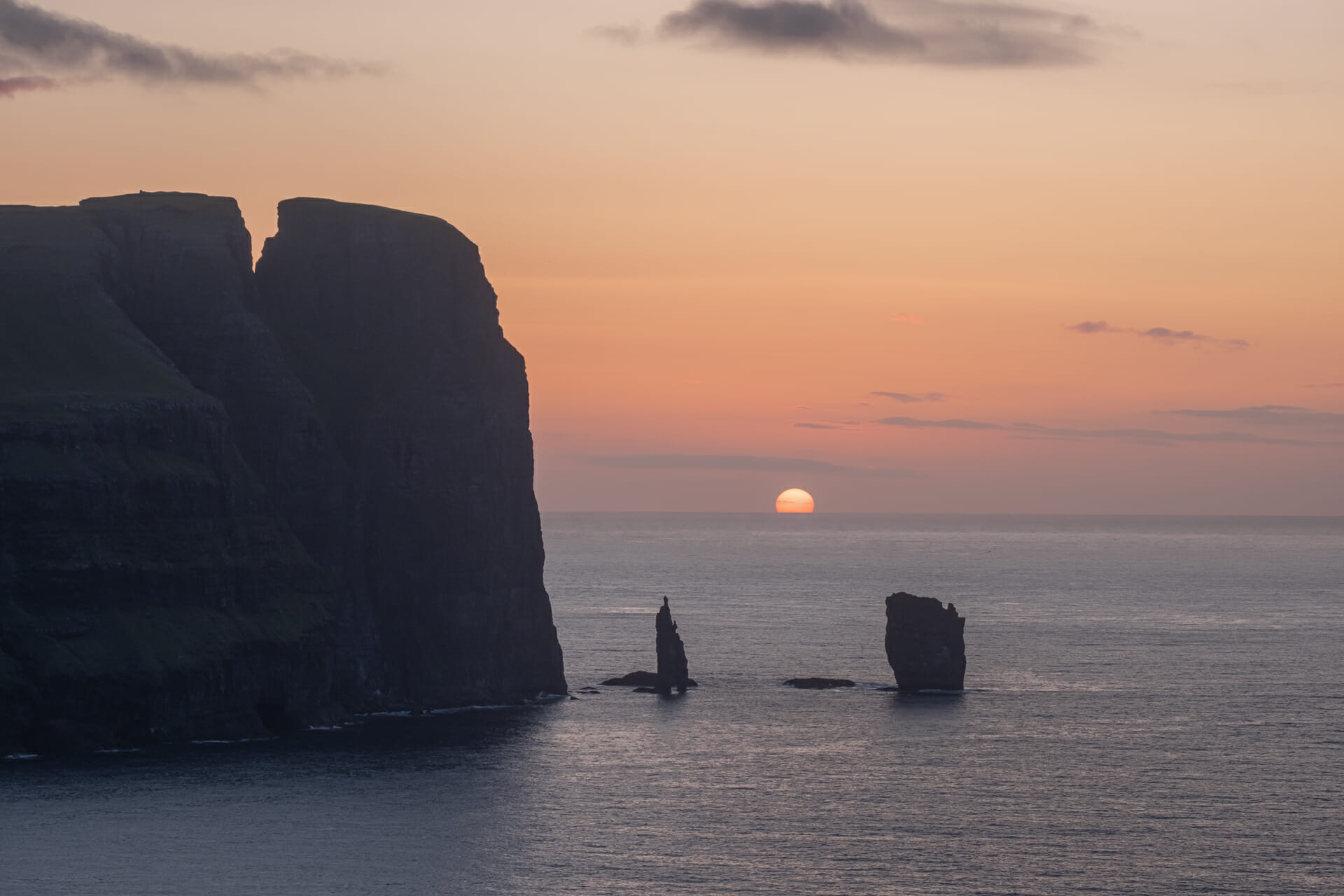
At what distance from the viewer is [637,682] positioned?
185 metres

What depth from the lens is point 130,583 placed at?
142875 millimetres

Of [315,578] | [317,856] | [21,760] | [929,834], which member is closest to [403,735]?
[315,578]

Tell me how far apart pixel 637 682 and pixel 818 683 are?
67.6ft

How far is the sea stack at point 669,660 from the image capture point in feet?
578

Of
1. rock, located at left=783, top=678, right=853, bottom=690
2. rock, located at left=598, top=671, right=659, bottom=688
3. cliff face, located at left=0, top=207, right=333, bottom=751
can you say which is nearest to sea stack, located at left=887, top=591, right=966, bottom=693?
rock, located at left=783, top=678, right=853, bottom=690

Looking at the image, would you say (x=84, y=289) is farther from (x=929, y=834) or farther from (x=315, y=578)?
(x=929, y=834)

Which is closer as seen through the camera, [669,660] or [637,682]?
[669,660]

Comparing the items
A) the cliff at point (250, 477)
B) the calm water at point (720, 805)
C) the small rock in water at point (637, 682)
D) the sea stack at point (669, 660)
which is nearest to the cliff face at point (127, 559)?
the cliff at point (250, 477)

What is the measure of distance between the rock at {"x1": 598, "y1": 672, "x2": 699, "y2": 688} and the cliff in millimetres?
11207

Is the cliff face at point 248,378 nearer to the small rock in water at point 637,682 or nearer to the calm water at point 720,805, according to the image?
the calm water at point 720,805

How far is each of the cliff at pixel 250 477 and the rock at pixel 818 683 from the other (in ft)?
90.0

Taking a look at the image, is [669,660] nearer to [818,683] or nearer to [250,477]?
[818,683]

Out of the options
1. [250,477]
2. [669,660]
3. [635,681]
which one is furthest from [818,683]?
[250,477]

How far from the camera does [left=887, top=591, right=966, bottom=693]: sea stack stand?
6983 inches
